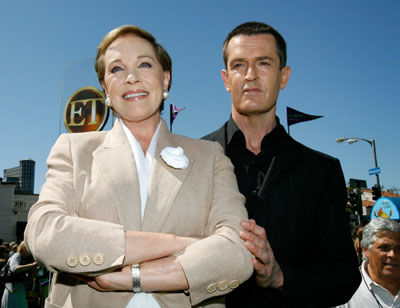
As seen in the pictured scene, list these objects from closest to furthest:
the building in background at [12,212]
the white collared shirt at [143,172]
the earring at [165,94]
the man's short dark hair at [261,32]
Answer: the white collared shirt at [143,172], the earring at [165,94], the man's short dark hair at [261,32], the building in background at [12,212]

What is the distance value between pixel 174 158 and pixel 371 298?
2.43 metres

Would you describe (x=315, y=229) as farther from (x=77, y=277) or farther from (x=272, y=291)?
(x=77, y=277)

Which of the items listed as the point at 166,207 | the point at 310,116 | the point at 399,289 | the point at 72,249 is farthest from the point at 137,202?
the point at 310,116

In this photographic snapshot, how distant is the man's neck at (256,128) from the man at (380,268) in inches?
67.8

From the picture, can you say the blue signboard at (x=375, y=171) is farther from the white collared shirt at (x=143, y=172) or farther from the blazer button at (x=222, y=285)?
the blazer button at (x=222, y=285)

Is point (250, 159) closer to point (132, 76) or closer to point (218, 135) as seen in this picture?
point (218, 135)

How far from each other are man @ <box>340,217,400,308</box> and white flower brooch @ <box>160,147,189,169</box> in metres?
2.19

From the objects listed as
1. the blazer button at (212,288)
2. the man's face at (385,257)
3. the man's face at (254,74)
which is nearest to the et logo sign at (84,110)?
the man's face at (254,74)

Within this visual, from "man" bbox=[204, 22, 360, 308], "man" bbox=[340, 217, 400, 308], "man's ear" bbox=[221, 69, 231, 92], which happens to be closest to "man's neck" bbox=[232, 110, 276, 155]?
"man" bbox=[204, 22, 360, 308]

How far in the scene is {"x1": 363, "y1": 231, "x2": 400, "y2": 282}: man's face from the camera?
3.24 meters

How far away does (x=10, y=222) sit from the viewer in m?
24.9

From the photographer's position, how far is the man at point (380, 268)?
122 inches

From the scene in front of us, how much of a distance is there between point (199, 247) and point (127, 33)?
1.06m

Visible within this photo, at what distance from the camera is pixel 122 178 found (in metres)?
1.58
